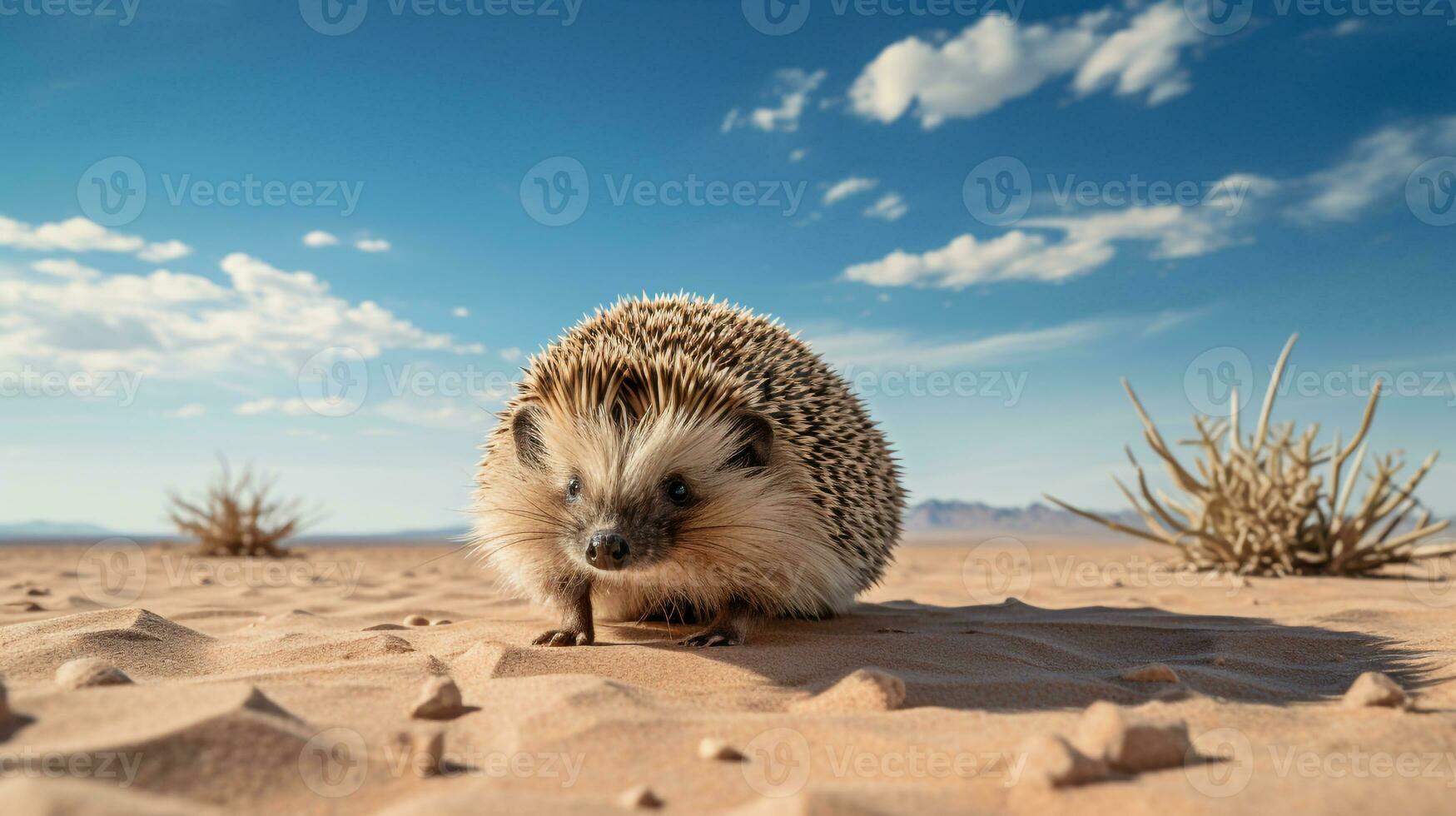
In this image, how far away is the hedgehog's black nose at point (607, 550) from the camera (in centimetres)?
378

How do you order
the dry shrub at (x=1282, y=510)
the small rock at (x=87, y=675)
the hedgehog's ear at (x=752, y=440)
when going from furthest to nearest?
Result: the dry shrub at (x=1282, y=510)
the hedgehog's ear at (x=752, y=440)
the small rock at (x=87, y=675)

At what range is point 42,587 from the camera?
8.45m

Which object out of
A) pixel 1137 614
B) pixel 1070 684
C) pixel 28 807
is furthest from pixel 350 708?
pixel 1137 614

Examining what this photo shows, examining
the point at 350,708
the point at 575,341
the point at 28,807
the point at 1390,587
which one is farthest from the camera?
the point at 1390,587

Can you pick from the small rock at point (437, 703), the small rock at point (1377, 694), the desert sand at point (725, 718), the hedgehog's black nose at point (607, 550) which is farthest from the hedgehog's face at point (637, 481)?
the small rock at point (1377, 694)

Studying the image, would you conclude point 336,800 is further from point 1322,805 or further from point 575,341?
point 575,341

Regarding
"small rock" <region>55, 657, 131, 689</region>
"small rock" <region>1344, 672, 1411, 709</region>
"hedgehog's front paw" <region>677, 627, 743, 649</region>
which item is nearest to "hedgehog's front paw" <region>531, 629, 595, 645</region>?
"hedgehog's front paw" <region>677, 627, 743, 649</region>

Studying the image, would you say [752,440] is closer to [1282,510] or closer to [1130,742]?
[1130,742]

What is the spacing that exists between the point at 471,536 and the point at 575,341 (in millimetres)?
1396

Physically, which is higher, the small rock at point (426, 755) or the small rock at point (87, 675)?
the small rock at point (87, 675)

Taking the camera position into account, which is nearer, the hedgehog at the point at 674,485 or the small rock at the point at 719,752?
the small rock at the point at 719,752

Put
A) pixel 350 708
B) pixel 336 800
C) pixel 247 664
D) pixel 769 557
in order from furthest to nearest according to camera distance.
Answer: pixel 769 557
pixel 247 664
pixel 350 708
pixel 336 800

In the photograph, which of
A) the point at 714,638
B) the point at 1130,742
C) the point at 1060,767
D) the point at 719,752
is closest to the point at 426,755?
the point at 719,752

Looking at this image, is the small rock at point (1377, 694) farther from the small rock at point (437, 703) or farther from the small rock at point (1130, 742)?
the small rock at point (437, 703)
